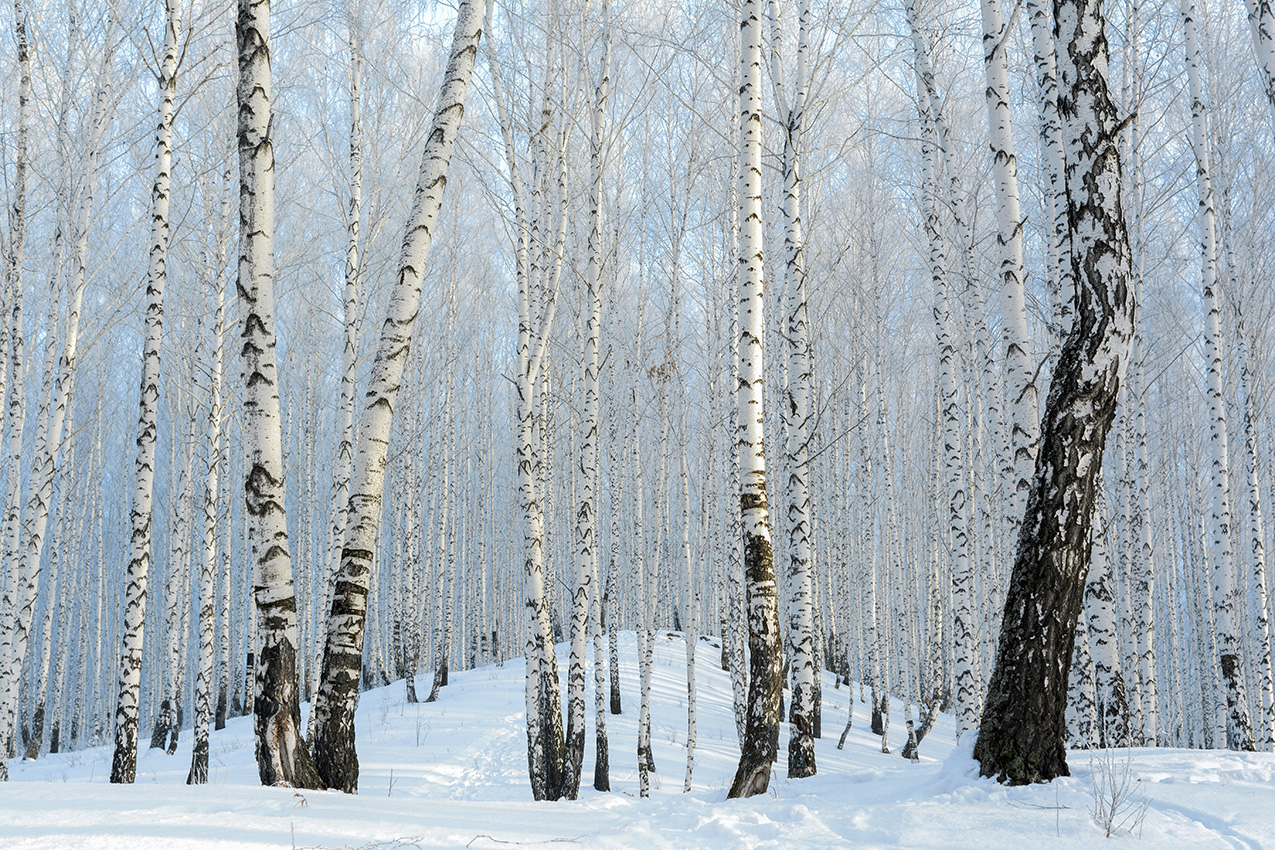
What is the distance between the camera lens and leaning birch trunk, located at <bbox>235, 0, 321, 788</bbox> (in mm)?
3883

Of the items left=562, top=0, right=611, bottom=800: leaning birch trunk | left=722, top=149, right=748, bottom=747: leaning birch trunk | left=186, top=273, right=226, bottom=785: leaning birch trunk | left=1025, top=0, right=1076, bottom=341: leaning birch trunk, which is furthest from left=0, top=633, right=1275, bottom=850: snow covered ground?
left=186, top=273, right=226, bottom=785: leaning birch trunk

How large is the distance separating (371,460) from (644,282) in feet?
26.8

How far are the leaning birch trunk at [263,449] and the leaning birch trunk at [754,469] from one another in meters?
2.51

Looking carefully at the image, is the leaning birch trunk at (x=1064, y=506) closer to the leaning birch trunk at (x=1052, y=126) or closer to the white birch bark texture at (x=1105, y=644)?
the leaning birch trunk at (x=1052, y=126)

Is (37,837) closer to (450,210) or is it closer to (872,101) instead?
(450,210)

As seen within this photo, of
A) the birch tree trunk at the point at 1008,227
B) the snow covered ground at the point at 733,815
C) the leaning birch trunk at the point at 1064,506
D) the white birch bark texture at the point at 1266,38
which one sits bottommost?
the snow covered ground at the point at 733,815

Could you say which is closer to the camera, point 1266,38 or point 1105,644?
point 1266,38

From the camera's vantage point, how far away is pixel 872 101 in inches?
533

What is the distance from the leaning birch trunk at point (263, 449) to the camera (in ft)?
12.7

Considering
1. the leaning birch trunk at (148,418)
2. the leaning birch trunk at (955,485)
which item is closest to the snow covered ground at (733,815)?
the leaning birch trunk at (955,485)

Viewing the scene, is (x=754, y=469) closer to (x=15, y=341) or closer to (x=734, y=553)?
(x=734, y=553)

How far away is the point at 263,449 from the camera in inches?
158

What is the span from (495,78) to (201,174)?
447cm


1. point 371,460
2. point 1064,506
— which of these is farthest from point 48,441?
point 1064,506
